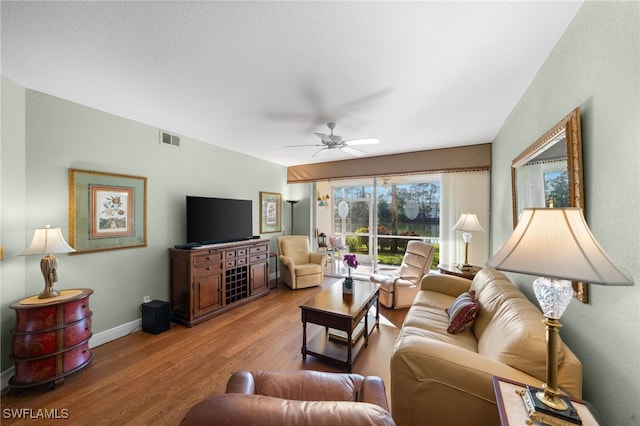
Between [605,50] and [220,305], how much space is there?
165 inches

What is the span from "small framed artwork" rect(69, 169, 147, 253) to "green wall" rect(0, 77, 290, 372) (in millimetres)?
73

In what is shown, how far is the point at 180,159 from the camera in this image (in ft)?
11.1

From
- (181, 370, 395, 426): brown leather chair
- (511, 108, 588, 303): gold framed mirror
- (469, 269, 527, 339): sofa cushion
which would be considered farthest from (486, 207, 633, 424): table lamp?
(469, 269, 527, 339): sofa cushion

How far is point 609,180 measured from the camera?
43.3 inches

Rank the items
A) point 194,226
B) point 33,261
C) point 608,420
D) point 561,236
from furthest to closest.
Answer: point 194,226 → point 33,261 → point 608,420 → point 561,236

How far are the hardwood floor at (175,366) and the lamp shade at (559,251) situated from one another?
1702 mm

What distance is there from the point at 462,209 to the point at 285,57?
367 cm

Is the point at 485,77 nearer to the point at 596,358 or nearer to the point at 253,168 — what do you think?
the point at 596,358

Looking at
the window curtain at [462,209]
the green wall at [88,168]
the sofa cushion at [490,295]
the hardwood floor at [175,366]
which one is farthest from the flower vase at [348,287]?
the green wall at [88,168]

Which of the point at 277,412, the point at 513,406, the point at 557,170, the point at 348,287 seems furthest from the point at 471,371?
the point at 348,287

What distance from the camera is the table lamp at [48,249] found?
6.51ft

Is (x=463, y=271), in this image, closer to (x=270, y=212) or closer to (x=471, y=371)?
(x=471, y=371)

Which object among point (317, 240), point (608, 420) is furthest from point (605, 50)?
point (317, 240)

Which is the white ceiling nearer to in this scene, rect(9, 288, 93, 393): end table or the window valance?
the window valance
